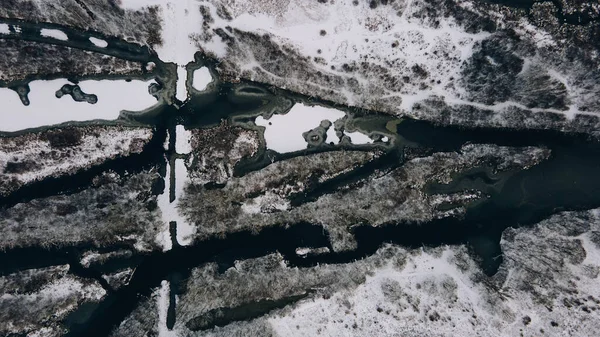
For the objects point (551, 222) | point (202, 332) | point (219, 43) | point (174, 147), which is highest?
point (219, 43)

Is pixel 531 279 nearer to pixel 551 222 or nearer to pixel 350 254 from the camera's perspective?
pixel 551 222

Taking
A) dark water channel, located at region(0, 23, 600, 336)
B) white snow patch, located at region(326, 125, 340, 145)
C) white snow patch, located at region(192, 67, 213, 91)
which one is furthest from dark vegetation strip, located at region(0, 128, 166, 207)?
white snow patch, located at region(326, 125, 340, 145)

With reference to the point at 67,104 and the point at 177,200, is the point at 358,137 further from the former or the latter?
the point at 67,104

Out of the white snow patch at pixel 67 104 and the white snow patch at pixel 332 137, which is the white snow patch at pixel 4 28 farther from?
the white snow patch at pixel 332 137

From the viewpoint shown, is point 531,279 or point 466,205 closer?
point 531,279

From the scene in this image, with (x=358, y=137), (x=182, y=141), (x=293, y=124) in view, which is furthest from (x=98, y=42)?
(x=358, y=137)

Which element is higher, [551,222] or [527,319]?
[551,222]

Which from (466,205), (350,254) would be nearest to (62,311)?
(350,254)
